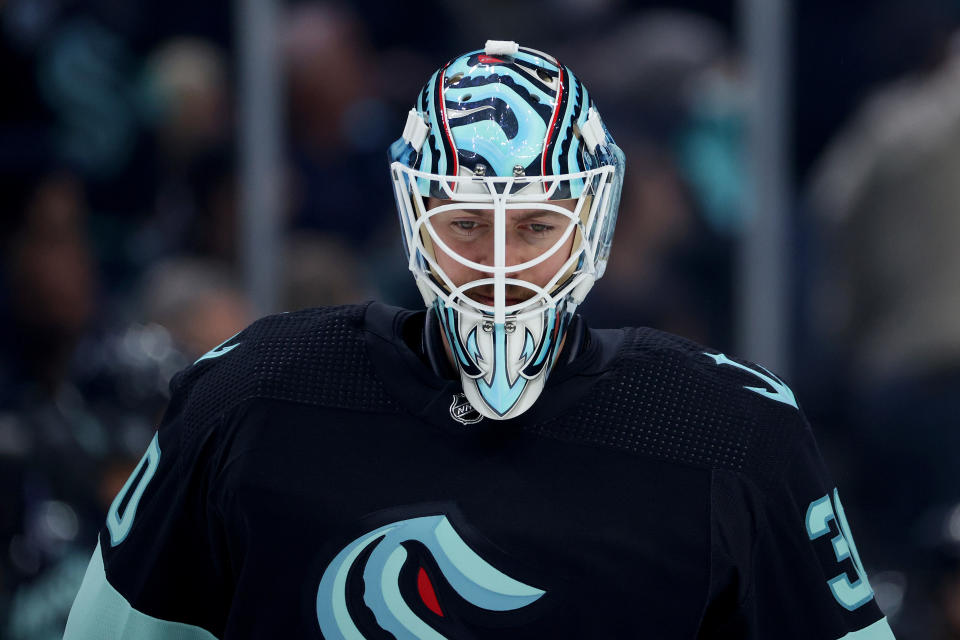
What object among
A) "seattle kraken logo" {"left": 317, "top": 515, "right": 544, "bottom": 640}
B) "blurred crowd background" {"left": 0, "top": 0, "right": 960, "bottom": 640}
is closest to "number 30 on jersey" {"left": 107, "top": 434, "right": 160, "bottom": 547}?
"seattle kraken logo" {"left": 317, "top": 515, "right": 544, "bottom": 640}

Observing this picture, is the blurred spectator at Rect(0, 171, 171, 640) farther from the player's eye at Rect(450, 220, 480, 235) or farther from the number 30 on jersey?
the player's eye at Rect(450, 220, 480, 235)

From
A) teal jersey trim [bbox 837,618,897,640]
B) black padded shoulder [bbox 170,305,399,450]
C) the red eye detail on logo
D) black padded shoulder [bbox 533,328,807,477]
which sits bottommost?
teal jersey trim [bbox 837,618,897,640]

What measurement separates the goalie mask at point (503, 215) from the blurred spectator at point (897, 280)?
2872 millimetres

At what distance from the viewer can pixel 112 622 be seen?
1.93 metres

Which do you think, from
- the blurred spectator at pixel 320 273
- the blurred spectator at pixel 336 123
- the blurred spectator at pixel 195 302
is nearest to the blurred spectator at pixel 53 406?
the blurred spectator at pixel 195 302

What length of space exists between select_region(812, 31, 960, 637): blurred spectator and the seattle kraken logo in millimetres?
2872

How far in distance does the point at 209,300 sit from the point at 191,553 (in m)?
2.95

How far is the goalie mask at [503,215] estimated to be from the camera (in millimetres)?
1810

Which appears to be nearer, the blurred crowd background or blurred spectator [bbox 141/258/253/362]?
the blurred crowd background

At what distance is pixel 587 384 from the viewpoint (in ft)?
6.32

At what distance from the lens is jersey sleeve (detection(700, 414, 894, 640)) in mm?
1844

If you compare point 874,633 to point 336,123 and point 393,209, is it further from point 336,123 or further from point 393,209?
point 336,123

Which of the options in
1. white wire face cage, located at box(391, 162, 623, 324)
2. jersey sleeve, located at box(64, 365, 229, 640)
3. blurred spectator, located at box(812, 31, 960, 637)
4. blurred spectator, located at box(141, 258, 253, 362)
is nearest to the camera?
white wire face cage, located at box(391, 162, 623, 324)

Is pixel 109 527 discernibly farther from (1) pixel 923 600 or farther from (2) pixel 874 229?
(2) pixel 874 229
